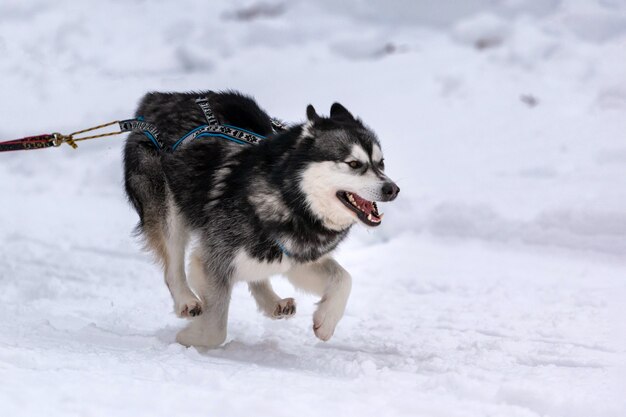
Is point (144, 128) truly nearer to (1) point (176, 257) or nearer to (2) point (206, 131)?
(2) point (206, 131)

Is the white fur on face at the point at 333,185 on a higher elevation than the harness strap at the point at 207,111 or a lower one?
lower

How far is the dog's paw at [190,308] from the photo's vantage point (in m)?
4.16

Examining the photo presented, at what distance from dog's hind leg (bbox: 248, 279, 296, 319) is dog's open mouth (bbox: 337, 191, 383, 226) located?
883 millimetres

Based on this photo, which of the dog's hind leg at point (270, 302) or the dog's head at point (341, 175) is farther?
the dog's hind leg at point (270, 302)

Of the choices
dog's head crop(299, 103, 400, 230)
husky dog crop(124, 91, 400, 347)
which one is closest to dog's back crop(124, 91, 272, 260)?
husky dog crop(124, 91, 400, 347)

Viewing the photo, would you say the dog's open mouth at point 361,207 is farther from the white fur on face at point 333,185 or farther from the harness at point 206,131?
the harness at point 206,131

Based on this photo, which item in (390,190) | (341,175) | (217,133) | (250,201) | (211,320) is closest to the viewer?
(390,190)

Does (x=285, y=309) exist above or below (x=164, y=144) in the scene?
below

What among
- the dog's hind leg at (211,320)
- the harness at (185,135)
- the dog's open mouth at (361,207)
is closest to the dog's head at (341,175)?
the dog's open mouth at (361,207)

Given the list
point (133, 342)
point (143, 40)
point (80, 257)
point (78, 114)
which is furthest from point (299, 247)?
point (143, 40)

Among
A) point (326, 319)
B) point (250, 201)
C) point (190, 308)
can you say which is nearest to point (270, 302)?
point (190, 308)

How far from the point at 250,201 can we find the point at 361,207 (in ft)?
1.77

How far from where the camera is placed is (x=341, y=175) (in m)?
3.67

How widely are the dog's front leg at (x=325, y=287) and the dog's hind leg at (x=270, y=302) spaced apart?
0.62ft
